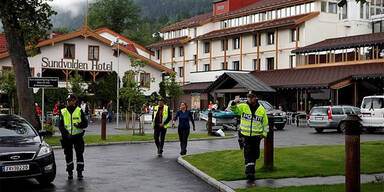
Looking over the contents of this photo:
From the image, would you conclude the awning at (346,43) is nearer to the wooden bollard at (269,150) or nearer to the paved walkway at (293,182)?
the wooden bollard at (269,150)

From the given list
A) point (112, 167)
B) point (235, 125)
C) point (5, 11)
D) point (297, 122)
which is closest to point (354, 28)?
point (297, 122)

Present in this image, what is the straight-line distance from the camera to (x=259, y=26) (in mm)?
55281

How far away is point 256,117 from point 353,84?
1280 inches

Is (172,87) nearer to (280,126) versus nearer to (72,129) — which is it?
(280,126)

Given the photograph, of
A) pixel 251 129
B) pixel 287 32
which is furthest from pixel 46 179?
pixel 287 32

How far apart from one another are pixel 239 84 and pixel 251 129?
35849mm

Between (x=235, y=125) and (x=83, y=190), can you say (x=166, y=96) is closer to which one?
(x=235, y=125)

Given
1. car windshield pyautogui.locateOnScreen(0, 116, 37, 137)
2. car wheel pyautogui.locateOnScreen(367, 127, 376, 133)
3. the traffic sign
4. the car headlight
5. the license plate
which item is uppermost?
the traffic sign

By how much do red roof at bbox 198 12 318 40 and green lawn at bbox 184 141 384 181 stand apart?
36718 millimetres

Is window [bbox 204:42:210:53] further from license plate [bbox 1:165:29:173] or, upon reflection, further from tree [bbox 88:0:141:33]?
license plate [bbox 1:165:29:173]

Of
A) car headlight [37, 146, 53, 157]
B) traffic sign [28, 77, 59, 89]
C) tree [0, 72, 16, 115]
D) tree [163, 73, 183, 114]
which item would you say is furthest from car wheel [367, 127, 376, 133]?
tree [0, 72, 16, 115]

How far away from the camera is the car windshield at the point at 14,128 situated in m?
11.3

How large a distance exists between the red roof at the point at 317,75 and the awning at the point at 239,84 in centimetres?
116

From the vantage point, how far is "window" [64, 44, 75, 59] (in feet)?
172
